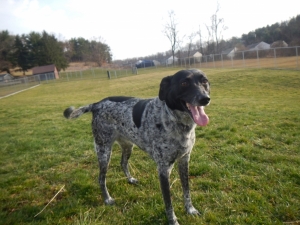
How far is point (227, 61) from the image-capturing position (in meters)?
35.7

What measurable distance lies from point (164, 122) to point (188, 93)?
1.63ft

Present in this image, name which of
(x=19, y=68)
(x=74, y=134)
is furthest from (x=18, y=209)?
(x=19, y=68)

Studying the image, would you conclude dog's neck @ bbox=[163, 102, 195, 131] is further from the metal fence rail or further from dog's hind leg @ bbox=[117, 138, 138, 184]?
the metal fence rail

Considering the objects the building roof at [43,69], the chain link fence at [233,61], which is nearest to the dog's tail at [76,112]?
the chain link fence at [233,61]

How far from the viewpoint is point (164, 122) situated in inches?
108

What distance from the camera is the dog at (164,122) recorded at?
2.50m

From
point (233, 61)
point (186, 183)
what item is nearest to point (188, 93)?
point (186, 183)

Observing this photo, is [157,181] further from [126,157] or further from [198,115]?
[198,115]

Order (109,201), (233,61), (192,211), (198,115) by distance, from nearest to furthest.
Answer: (198,115) < (192,211) < (109,201) < (233,61)

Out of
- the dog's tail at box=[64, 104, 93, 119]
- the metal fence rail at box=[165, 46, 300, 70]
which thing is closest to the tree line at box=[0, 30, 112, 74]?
the metal fence rail at box=[165, 46, 300, 70]

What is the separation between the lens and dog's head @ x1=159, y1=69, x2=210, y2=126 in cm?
237

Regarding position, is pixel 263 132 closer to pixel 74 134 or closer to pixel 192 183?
pixel 192 183

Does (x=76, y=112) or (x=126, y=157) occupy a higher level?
(x=76, y=112)

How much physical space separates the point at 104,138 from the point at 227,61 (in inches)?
1406
